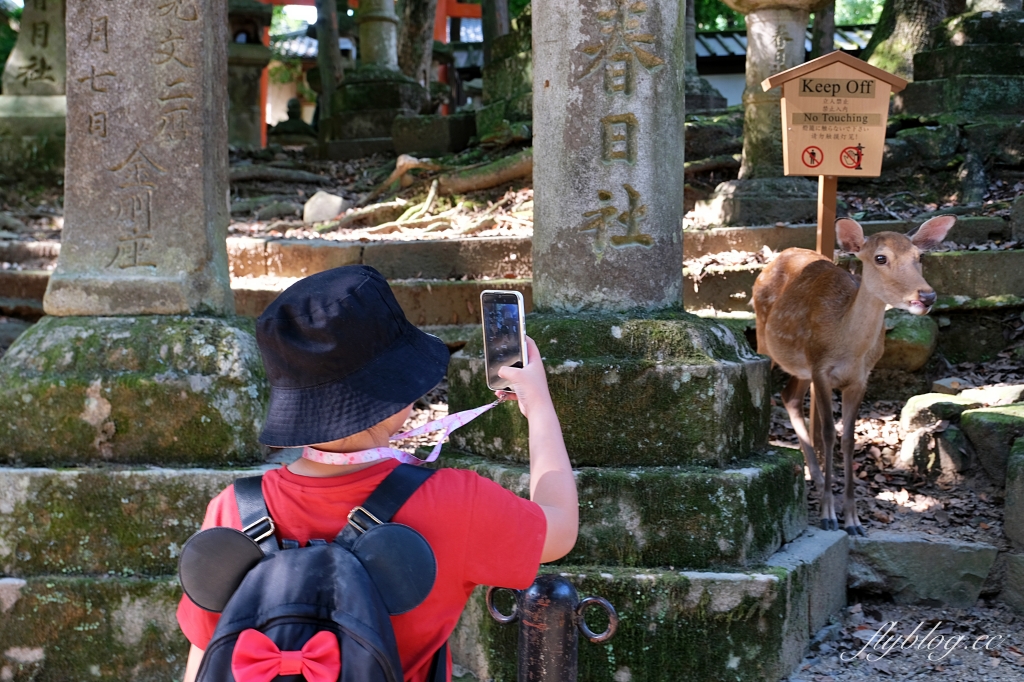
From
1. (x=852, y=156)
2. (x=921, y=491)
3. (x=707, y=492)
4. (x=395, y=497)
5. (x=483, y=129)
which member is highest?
(x=483, y=129)

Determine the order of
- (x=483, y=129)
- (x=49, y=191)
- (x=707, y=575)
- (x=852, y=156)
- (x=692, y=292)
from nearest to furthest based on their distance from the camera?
(x=707, y=575), (x=852, y=156), (x=692, y=292), (x=49, y=191), (x=483, y=129)

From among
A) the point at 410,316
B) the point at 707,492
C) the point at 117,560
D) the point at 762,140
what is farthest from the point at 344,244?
the point at 707,492

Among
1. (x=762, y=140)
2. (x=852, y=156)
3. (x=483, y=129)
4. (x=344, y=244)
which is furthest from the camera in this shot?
(x=483, y=129)

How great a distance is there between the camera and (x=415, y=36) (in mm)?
16297

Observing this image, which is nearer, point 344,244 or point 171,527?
point 171,527

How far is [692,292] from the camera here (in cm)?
677

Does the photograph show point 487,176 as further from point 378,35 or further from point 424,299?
point 378,35

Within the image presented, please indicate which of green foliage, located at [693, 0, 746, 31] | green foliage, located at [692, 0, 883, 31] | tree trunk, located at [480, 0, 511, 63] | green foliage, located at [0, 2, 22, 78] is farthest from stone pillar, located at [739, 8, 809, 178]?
green foliage, located at [0, 2, 22, 78]

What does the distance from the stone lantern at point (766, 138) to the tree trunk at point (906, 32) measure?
3.20 meters

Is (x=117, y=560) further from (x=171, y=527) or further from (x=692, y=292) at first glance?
(x=692, y=292)

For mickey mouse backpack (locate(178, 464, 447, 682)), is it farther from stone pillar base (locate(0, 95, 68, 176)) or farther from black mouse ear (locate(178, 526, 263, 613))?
stone pillar base (locate(0, 95, 68, 176))

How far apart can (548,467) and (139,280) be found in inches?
112

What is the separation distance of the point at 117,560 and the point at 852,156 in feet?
13.7

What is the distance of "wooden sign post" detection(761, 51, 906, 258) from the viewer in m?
5.57
